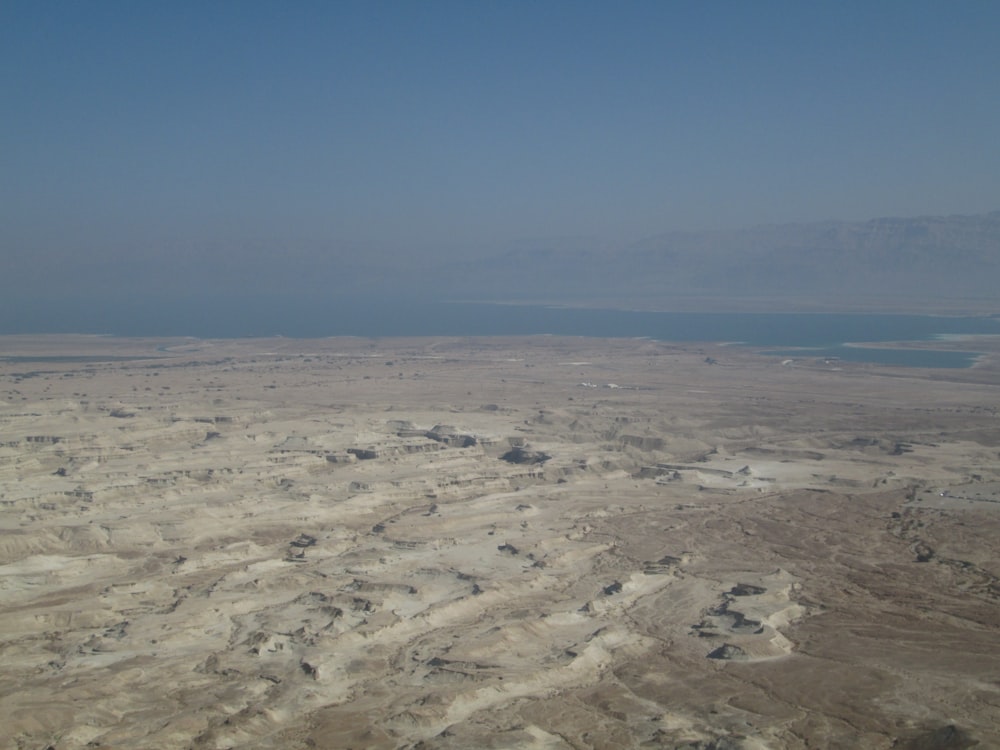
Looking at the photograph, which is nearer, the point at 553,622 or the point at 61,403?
the point at 553,622

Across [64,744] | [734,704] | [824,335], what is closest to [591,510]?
[734,704]

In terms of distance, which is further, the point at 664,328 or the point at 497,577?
the point at 664,328

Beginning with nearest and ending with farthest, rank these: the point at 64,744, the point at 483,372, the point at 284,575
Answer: the point at 64,744, the point at 284,575, the point at 483,372

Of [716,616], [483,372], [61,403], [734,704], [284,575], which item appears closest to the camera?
[734,704]

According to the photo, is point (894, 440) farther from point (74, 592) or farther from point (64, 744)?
point (64, 744)

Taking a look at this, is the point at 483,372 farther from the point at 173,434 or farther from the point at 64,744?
the point at 64,744

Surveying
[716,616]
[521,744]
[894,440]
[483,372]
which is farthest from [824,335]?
[521,744]

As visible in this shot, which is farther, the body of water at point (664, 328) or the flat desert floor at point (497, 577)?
the body of water at point (664, 328)

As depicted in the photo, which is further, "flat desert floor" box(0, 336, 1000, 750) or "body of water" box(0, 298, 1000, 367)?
"body of water" box(0, 298, 1000, 367)
